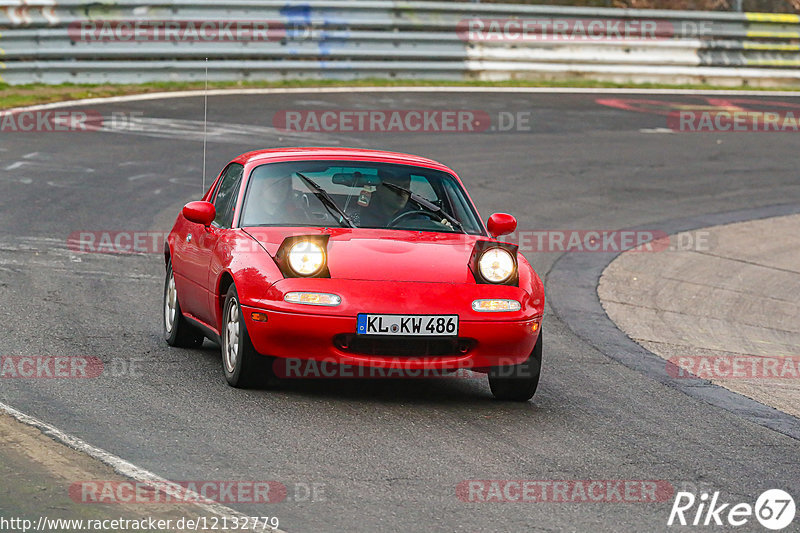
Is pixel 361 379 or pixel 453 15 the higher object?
pixel 453 15

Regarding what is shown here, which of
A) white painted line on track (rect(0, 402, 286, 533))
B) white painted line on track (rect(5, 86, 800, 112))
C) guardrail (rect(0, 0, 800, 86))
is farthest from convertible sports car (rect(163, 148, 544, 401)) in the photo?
guardrail (rect(0, 0, 800, 86))

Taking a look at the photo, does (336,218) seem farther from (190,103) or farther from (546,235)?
(190,103)

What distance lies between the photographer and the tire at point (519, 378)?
6918 mm

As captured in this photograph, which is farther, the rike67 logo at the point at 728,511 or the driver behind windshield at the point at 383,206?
the driver behind windshield at the point at 383,206

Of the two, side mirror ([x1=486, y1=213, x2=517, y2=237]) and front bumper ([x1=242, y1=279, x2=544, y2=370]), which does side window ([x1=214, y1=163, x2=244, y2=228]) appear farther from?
side mirror ([x1=486, y1=213, x2=517, y2=237])

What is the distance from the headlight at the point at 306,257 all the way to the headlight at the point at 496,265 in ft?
2.78

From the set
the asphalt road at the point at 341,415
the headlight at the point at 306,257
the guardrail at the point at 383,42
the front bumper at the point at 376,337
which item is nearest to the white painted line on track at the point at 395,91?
the guardrail at the point at 383,42

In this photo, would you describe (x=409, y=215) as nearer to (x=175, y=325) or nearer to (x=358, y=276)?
(x=358, y=276)

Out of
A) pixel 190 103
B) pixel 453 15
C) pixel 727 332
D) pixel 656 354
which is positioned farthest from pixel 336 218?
pixel 453 15

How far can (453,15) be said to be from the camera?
24516mm

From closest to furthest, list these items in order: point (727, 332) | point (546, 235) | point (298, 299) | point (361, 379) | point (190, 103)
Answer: point (298, 299) → point (361, 379) → point (727, 332) → point (546, 235) → point (190, 103)

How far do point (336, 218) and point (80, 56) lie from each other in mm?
15158

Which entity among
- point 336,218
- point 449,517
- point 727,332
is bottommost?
point 727,332

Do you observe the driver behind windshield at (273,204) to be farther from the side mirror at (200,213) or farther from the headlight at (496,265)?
the headlight at (496,265)
